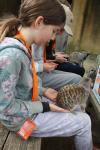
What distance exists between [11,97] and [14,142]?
0.91 ft

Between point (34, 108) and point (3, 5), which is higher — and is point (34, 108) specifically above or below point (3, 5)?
below

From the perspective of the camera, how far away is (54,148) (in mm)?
2521

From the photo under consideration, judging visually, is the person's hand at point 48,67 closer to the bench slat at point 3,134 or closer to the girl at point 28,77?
the girl at point 28,77

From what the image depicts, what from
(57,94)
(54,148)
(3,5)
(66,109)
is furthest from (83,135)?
(3,5)

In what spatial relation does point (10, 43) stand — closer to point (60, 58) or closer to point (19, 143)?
point (19, 143)

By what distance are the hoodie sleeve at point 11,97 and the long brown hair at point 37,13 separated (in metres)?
0.20

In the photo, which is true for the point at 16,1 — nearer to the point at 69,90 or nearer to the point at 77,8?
the point at 77,8

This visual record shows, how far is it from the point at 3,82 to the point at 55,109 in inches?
15.4

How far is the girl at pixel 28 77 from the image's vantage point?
70.7 inches

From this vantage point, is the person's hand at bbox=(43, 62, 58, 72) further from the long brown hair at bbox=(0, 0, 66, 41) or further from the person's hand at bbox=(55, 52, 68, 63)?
the long brown hair at bbox=(0, 0, 66, 41)

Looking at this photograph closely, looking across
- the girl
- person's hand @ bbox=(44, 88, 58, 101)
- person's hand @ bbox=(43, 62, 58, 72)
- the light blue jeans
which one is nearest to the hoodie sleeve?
the girl

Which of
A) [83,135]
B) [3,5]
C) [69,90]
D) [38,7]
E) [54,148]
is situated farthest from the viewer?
[3,5]

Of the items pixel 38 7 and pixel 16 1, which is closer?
pixel 38 7

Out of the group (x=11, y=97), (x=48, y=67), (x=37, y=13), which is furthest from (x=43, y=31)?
(x=48, y=67)
